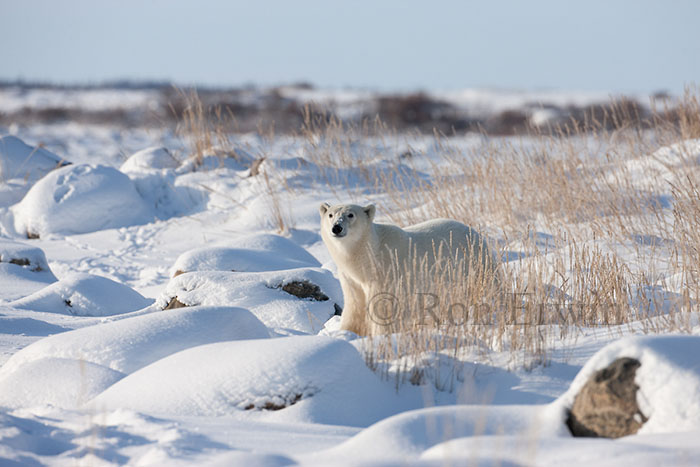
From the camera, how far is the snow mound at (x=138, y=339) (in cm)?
339

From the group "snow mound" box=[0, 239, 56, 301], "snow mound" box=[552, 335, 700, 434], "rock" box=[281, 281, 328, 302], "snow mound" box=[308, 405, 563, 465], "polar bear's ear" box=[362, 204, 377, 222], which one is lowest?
"snow mound" box=[308, 405, 563, 465]

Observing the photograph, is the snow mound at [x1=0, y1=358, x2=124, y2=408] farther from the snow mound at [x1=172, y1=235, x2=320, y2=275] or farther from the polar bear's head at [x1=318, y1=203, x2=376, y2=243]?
the snow mound at [x1=172, y1=235, x2=320, y2=275]

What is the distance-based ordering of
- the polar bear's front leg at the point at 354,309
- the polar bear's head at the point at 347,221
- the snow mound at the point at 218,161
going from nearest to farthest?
the polar bear's head at the point at 347,221 < the polar bear's front leg at the point at 354,309 < the snow mound at the point at 218,161

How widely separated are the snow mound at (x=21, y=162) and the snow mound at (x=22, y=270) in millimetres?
4338

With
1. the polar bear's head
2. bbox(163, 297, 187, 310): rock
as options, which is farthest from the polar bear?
bbox(163, 297, 187, 310): rock

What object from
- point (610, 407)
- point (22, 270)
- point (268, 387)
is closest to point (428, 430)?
point (610, 407)

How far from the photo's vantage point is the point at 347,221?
4297 mm

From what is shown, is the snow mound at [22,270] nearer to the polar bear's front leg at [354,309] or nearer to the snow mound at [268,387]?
the polar bear's front leg at [354,309]

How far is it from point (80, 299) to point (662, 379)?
175 inches

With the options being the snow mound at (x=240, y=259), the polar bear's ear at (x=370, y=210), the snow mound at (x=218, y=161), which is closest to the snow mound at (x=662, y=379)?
the polar bear's ear at (x=370, y=210)

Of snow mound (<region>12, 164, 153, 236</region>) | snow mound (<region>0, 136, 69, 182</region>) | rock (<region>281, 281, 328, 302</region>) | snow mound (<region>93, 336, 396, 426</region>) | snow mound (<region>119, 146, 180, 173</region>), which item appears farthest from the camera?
snow mound (<region>119, 146, 180, 173</region>)

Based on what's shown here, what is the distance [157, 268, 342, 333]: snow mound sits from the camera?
16.4 ft

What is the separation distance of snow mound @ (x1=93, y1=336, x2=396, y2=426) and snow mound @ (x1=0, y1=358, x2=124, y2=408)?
192mm

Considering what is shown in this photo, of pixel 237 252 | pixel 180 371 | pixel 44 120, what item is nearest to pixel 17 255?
pixel 237 252
